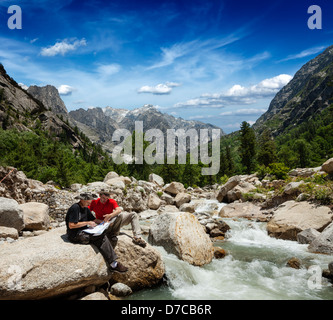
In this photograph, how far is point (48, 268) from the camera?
6.08 metres

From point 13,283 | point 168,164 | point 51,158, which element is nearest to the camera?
point 13,283

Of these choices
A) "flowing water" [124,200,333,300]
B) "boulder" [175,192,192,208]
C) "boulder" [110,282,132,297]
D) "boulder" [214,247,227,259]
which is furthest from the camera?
"boulder" [175,192,192,208]

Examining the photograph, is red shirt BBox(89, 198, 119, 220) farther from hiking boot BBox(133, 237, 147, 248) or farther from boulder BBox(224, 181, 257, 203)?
boulder BBox(224, 181, 257, 203)

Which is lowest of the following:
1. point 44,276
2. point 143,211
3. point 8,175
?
point 143,211

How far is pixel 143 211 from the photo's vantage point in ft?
87.7

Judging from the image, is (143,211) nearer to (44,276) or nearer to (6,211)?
(6,211)

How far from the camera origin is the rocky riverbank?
19.8ft

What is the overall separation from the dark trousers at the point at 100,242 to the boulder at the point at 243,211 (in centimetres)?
1715

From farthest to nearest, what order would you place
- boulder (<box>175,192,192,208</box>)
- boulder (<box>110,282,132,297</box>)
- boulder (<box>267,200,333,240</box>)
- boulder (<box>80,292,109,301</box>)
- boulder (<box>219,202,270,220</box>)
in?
boulder (<box>175,192,192,208</box>) < boulder (<box>219,202,270,220</box>) < boulder (<box>267,200,333,240</box>) < boulder (<box>110,282,132,297</box>) < boulder (<box>80,292,109,301</box>)

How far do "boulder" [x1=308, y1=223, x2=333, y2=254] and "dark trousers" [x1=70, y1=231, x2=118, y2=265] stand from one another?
10603 mm

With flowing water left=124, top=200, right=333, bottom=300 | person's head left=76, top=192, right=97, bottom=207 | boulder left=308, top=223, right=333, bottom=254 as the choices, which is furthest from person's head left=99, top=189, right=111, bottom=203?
boulder left=308, top=223, right=333, bottom=254

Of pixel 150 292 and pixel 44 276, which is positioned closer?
→ pixel 44 276
